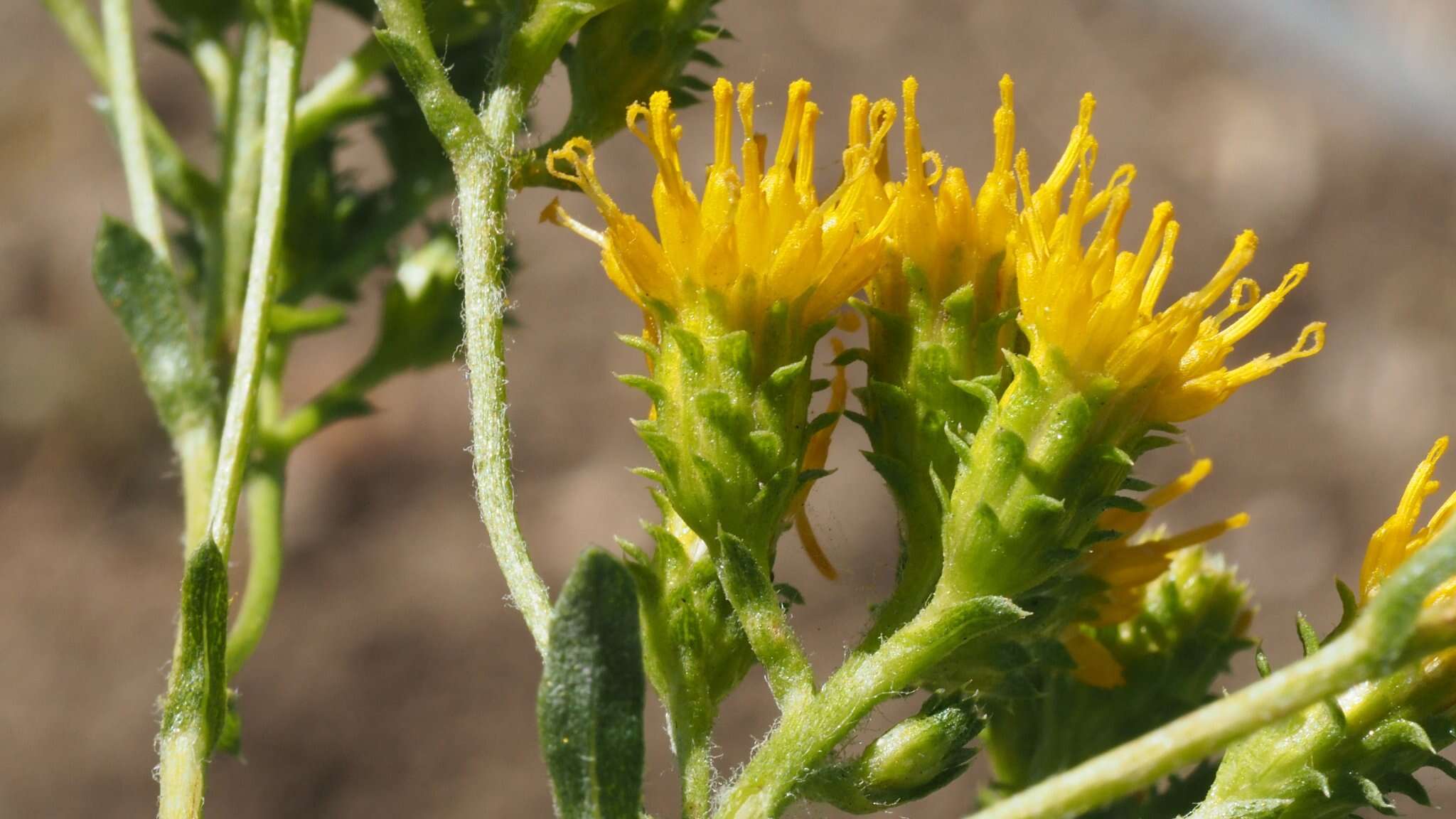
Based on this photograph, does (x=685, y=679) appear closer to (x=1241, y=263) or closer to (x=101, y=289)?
(x=1241, y=263)

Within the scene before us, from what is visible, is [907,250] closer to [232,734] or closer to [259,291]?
[259,291]

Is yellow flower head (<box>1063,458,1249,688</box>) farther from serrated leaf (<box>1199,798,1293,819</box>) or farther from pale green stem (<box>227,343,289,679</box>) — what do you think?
pale green stem (<box>227,343,289,679</box>)

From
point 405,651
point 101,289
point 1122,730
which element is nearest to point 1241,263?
point 1122,730

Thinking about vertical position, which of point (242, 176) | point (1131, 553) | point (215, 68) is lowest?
point (1131, 553)

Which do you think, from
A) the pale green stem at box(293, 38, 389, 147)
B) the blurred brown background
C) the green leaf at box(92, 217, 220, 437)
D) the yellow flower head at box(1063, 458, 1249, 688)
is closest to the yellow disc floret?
the yellow flower head at box(1063, 458, 1249, 688)

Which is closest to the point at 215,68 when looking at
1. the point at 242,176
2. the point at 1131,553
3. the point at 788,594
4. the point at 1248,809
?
the point at 242,176
